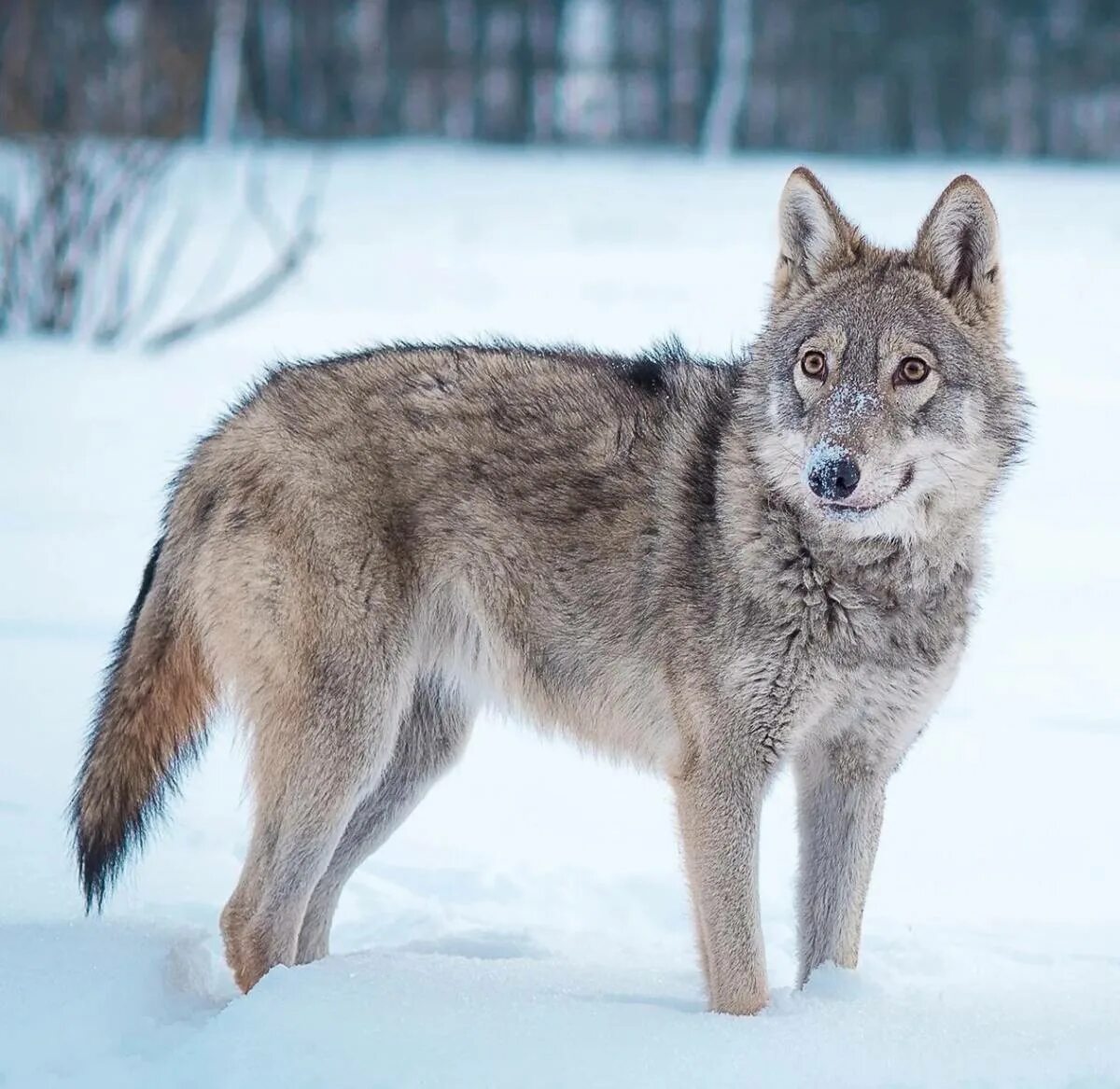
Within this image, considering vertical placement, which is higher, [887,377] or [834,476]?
[887,377]

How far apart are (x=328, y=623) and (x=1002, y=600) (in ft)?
13.3

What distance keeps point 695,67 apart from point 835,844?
15.4 metres

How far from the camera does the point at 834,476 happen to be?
333 centimetres

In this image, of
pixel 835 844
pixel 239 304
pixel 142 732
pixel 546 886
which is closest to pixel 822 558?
pixel 835 844

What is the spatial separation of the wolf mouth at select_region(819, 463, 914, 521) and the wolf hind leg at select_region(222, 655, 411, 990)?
1063 mm

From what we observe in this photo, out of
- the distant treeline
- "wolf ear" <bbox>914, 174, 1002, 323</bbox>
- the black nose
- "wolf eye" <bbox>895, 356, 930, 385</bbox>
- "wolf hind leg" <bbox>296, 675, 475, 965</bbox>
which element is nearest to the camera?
the black nose

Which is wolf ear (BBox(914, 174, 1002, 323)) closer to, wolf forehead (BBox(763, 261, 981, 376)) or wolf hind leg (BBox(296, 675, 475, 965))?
wolf forehead (BBox(763, 261, 981, 376))

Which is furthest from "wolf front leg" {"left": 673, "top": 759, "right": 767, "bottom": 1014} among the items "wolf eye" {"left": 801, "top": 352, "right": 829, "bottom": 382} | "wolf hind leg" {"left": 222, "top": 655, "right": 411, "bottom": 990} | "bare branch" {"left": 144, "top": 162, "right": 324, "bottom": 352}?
"bare branch" {"left": 144, "top": 162, "right": 324, "bottom": 352}

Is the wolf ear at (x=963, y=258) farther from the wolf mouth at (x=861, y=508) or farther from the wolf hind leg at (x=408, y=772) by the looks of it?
the wolf hind leg at (x=408, y=772)

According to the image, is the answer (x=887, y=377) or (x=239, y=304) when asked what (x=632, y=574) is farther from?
(x=239, y=304)

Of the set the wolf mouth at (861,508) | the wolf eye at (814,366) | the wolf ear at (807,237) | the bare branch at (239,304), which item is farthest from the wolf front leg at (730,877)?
the bare branch at (239,304)

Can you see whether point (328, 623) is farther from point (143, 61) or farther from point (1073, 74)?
point (1073, 74)

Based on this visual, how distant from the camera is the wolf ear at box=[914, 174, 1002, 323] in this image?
3.61 m

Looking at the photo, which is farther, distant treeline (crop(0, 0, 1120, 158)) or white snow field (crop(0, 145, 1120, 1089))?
distant treeline (crop(0, 0, 1120, 158))
